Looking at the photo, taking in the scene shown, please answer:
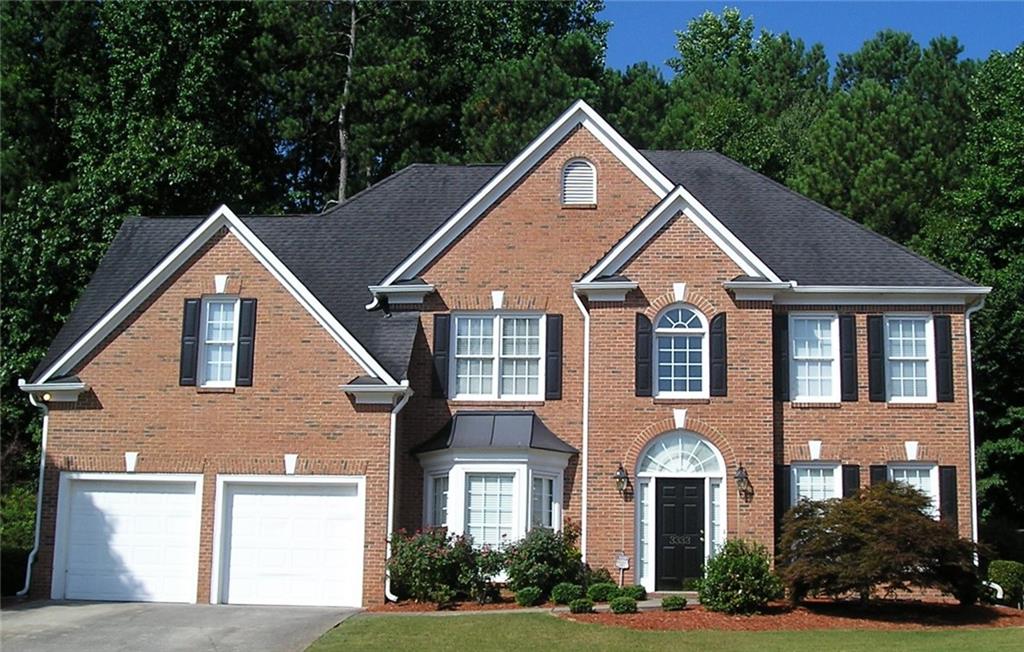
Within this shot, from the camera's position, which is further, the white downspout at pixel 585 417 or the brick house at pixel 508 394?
the white downspout at pixel 585 417

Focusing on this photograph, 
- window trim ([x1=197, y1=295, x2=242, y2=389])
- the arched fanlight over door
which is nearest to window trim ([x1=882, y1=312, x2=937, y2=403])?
the arched fanlight over door

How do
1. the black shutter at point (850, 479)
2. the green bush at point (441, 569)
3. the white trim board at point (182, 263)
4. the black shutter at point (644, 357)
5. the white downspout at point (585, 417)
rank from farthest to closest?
the black shutter at point (850, 479) < the black shutter at point (644, 357) < the white downspout at point (585, 417) < the white trim board at point (182, 263) < the green bush at point (441, 569)

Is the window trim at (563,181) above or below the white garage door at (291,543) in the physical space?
above

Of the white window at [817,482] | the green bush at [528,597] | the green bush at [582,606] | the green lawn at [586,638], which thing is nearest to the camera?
the green lawn at [586,638]

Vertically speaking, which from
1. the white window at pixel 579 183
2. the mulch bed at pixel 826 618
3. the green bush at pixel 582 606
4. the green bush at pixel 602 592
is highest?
the white window at pixel 579 183

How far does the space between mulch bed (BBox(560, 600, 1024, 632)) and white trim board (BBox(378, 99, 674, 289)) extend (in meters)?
8.66

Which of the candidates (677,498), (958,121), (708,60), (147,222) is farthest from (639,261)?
(708,60)

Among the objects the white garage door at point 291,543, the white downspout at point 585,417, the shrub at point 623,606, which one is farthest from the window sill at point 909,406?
the white garage door at point 291,543

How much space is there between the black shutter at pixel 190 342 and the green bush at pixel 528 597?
7.62 metres

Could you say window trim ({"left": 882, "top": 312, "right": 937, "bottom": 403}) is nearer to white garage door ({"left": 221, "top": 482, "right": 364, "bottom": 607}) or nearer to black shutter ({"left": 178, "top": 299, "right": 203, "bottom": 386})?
white garage door ({"left": 221, "top": 482, "right": 364, "bottom": 607})

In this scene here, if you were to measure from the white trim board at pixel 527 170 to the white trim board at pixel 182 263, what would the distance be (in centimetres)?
220

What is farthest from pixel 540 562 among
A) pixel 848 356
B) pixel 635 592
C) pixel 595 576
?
pixel 848 356

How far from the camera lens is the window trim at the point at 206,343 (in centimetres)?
2380

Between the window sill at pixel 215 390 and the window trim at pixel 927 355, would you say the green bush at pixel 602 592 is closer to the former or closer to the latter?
the window trim at pixel 927 355
